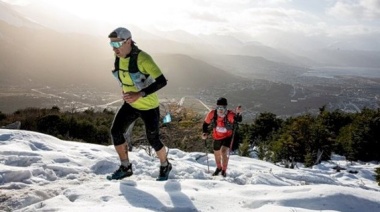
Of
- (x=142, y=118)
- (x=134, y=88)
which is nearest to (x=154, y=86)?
(x=134, y=88)

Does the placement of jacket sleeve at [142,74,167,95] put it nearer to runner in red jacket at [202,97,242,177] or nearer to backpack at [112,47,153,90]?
backpack at [112,47,153,90]

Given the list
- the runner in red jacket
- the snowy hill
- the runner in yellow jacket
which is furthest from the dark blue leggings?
the runner in red jacket

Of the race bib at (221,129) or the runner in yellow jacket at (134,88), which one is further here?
the race bib at (221,129)

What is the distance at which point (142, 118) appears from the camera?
224 inches

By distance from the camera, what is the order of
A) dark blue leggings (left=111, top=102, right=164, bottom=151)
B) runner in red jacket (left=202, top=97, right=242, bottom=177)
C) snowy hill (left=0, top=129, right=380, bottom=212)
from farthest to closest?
runner in red jacket (left=202, top=97, right=242, bottom=177) < dark blue leggings (left=111, top=102, right=164, bottom=151) < snowy hill (left=0, top=129, right=380, bottom=212)

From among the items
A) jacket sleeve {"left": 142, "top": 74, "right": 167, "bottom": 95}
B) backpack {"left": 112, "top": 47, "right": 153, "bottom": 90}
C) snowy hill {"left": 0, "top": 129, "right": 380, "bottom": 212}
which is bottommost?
snowy hill {"left": 0, "top": 129, "right": 380, "bottom": 212}

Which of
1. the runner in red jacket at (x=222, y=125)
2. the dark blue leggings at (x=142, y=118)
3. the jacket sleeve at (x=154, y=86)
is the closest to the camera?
the jacket sleeve at (x=154, y=86)

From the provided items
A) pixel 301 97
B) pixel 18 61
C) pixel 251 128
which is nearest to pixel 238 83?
pixel 301 97

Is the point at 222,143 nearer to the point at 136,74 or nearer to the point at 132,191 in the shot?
the point at 136,74

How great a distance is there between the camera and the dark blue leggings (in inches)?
222

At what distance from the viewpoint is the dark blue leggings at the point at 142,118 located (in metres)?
5.64

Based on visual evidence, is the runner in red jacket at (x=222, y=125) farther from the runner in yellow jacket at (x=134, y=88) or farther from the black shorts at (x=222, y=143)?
the runner in yellow jacket at (x=134, y=88)

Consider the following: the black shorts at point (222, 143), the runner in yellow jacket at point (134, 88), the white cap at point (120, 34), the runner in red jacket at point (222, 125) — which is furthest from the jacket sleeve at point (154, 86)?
the black shorts at point (222, 143)

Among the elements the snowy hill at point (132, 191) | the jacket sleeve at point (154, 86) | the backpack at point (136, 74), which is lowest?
the snowy hill at point (132, 191)
